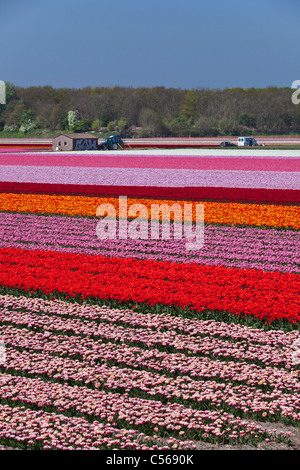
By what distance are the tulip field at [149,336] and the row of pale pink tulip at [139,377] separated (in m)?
0.02

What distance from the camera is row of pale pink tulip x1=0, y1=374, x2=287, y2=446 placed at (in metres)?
7.79

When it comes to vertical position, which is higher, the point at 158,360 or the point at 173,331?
the point at 173,331

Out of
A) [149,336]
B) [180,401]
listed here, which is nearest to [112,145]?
[149,336]

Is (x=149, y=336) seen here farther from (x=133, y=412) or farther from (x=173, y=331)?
(x=133, y=412)

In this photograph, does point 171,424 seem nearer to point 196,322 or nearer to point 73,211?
point 196,322

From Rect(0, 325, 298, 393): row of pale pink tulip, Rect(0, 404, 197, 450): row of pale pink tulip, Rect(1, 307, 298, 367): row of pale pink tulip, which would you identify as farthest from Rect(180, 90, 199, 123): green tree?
Rect(0, 404, 197, 450): row of pale pink tulip

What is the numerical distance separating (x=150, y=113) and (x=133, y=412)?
374 feet

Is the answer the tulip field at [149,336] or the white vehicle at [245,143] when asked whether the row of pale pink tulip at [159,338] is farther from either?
the white vehicle at [245,143]

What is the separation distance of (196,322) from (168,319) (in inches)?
20.8

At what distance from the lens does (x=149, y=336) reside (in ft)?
35.5

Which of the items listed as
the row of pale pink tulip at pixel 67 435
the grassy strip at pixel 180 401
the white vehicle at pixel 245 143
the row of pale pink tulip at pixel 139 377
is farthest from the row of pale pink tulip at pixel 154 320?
the white vehicle at pixel 245 143

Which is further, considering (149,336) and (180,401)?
(149,336)
